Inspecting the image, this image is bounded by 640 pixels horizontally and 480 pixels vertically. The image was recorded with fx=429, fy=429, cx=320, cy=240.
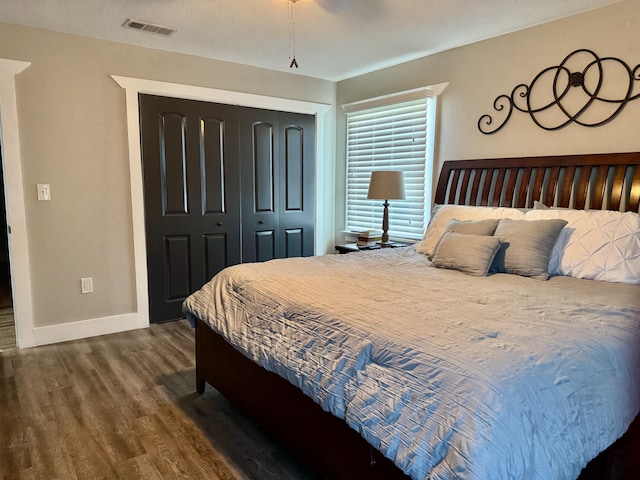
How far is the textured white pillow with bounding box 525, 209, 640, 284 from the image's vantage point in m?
2.17

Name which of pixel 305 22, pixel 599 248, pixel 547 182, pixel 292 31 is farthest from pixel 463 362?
pixel 292 31

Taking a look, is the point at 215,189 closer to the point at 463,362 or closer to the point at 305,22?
the point at 305,22

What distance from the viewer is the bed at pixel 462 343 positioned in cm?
112

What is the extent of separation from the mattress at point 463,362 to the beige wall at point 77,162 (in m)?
2.05

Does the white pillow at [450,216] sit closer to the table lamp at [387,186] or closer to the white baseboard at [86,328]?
the table lamp at [387,186]

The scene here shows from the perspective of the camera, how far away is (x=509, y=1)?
8.65 ft

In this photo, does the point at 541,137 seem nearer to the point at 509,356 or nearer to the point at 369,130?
the point at 369,130

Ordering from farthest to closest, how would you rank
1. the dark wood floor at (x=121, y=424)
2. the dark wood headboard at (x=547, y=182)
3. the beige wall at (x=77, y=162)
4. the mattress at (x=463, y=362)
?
the beige wall at (x=77, y=162)
the dark wood headboard at (x=547, y=182)
the dark wood floor at (x=121, y=424)
the mattress at (x=463, y=362)

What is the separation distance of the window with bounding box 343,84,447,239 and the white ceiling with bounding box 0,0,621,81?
482 mm

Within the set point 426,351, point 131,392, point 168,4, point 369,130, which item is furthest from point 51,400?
point 369,130

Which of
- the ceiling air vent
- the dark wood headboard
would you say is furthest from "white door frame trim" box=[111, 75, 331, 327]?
the dark wood headboard

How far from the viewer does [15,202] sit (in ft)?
10.4

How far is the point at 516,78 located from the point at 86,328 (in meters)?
3.92

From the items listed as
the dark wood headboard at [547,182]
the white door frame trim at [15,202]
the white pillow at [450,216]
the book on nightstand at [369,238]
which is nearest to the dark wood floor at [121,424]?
the white door frame trim at [15,202]
